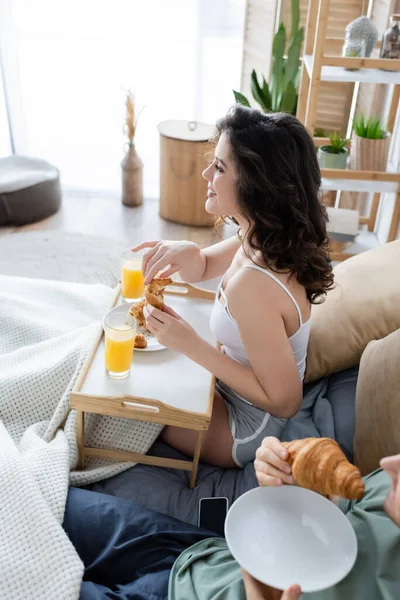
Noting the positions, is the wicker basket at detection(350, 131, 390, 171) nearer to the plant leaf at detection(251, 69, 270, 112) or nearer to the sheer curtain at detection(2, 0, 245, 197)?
the plant leaf at detection(251, 69, 270, 112)

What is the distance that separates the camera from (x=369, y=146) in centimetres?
241

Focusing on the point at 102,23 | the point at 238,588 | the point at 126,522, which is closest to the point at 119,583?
the point at 126,522

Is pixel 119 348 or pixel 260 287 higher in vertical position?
pixel 260 287

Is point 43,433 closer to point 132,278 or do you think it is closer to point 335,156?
point 132,278

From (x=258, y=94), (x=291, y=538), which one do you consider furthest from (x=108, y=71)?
(x=291, y=538)

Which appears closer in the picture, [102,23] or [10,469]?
[10,469]

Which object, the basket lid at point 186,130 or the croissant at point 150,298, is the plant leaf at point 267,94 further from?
the croissant at point 150,298

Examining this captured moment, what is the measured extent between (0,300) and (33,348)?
27cm

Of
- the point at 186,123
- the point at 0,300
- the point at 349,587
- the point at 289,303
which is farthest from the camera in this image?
the point at 186,123

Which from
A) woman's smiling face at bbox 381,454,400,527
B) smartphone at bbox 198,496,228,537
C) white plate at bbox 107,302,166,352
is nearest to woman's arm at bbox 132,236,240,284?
white plate at bbox 107,302,166,352

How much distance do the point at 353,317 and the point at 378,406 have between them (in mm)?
317

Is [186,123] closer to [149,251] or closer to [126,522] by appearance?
[149,251]

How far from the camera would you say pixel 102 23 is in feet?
10.9

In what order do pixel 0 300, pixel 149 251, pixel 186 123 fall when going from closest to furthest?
1. pixel 149 251
2. pixel 0 300
3. pixel 186 123
